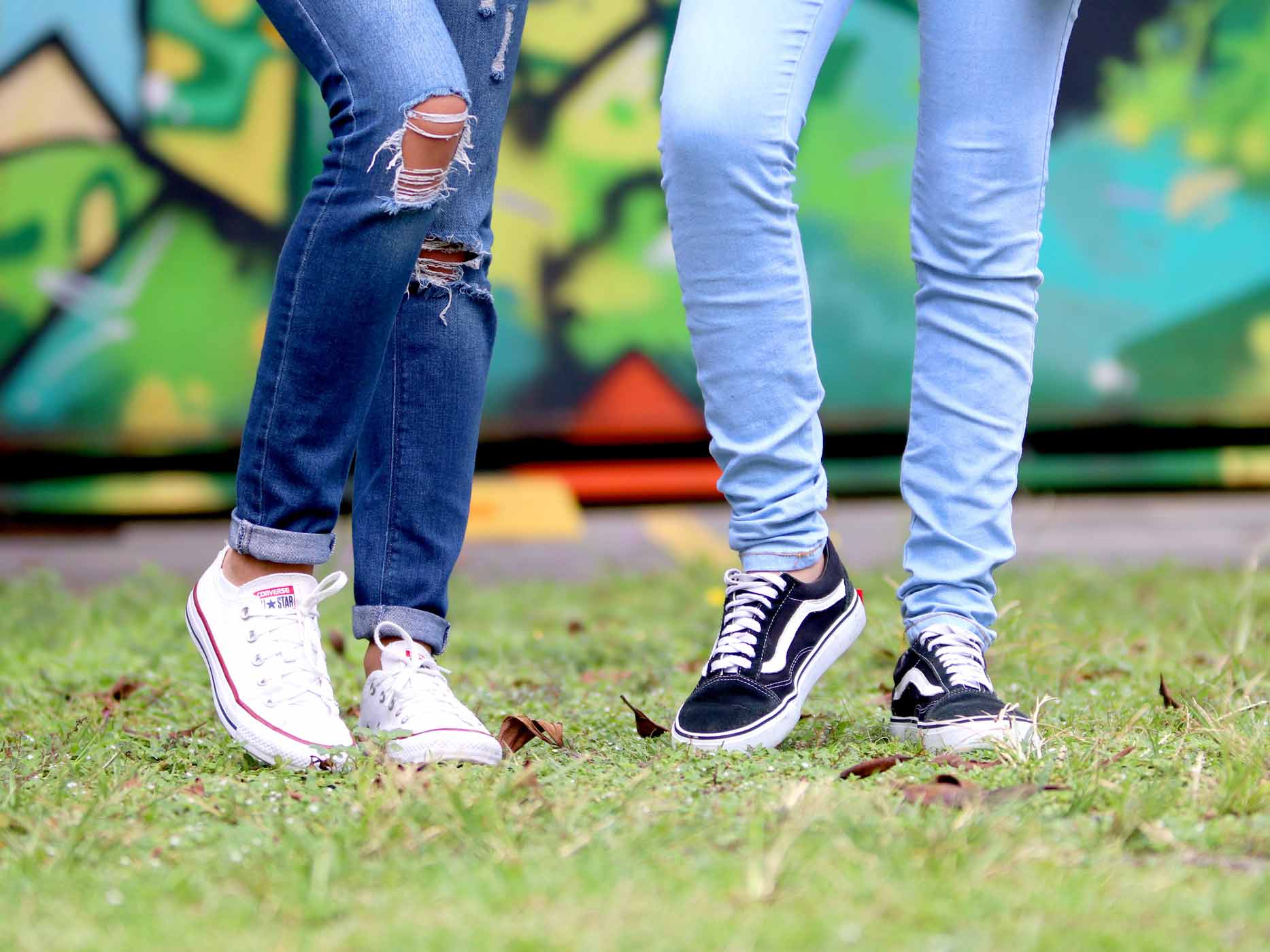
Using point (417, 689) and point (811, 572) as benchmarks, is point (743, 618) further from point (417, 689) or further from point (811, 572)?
point (417, 689)

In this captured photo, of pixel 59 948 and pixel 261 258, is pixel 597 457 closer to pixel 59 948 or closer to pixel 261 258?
pixel 261 258

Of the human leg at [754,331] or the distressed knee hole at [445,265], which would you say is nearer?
the human leg at [754,331]

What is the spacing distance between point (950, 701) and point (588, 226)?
3.55 metres

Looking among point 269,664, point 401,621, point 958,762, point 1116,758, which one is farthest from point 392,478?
point 1116,758

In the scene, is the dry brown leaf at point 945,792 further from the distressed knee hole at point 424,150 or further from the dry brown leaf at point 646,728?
the distressed knee hole at point 424,150

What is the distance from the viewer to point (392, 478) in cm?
166

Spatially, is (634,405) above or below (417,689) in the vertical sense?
below

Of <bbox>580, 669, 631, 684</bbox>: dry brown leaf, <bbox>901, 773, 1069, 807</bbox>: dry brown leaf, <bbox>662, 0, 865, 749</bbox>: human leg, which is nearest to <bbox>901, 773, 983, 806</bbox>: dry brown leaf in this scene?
<bbox>901, 773, 1069, 807</bbox>: dry brown leaf

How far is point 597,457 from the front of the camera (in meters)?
4.92

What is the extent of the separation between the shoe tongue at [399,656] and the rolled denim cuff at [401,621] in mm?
33

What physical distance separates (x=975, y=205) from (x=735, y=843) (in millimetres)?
900

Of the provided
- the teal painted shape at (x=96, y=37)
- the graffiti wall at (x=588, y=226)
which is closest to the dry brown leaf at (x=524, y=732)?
the graffiti wall at (x=588, y=226)

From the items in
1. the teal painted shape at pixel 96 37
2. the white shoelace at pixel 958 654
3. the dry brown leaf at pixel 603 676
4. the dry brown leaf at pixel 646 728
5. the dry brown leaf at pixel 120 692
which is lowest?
the dry brown leaf at pixel 603 676

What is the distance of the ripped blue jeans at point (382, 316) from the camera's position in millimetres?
1438
